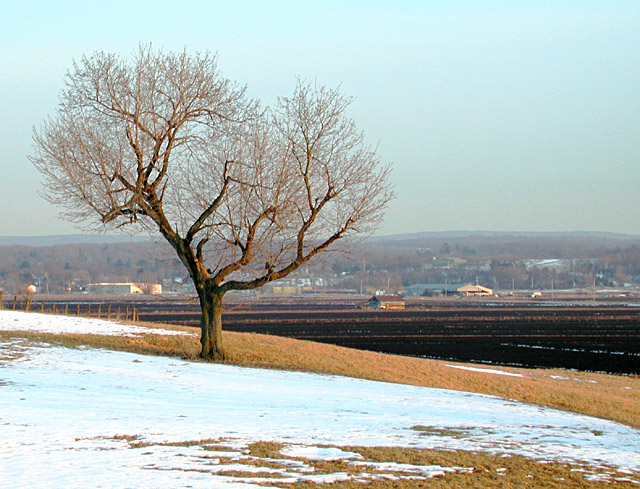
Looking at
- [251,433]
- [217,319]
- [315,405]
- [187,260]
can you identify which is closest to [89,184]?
[187,260]

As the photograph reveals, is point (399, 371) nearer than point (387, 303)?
Yes

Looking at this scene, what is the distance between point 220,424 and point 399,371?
15387 mm

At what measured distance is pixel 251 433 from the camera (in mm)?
12914

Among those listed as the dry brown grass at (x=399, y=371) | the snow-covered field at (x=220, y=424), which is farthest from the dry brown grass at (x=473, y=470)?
the dry brown grass at (x=399, y=371)

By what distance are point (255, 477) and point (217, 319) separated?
52.8 feet

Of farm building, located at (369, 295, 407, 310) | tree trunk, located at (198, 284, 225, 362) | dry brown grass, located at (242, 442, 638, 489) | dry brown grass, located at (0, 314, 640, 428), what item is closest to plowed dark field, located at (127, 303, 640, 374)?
dry brown grass, located at (0, 314, 640, 428)

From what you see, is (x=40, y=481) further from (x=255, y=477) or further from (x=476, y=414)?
(x=476, y=414)

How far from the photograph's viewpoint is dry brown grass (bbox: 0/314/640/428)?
24638 millimetres

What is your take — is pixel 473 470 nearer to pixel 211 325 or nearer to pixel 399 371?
pixel 211 325

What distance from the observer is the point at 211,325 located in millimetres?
25750

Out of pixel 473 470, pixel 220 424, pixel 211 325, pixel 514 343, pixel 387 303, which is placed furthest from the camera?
pixel 387 303

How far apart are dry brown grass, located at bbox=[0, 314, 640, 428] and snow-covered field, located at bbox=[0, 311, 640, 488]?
321cm

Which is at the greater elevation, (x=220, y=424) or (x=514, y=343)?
(x=220, y=424)

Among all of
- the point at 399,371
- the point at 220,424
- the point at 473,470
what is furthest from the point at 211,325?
the point at 473,470
